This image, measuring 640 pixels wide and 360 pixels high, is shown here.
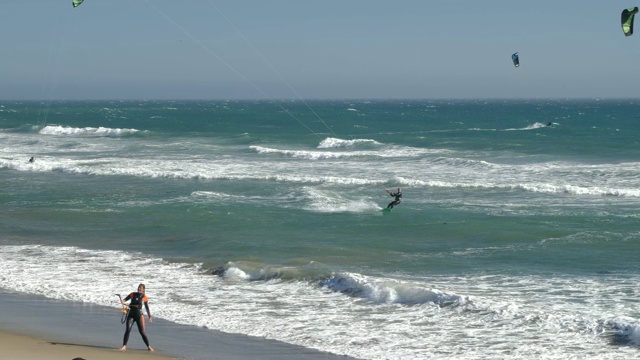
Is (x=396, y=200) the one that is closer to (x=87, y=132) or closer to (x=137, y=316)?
(x=137, y=316)

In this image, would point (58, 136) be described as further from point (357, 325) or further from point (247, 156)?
point (357, 325)

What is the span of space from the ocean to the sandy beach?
1.98 metres

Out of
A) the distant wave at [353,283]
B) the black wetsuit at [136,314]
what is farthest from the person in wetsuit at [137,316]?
the distant wave at [353,283]

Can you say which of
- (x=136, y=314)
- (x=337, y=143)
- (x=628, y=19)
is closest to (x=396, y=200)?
(x=628, y=19)

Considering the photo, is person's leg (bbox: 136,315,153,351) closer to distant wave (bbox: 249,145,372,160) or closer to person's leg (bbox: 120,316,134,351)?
person's leg (bbox: 120,316,134,351)

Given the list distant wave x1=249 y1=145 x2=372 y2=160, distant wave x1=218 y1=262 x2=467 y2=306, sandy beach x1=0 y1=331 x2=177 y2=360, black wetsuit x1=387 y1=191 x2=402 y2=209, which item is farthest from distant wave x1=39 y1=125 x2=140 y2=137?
sandy beach x1=0 y1=331 x2=177 y2=360

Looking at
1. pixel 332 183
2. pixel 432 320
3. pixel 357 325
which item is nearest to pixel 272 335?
pixel 357 325

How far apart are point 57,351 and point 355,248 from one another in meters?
9.40

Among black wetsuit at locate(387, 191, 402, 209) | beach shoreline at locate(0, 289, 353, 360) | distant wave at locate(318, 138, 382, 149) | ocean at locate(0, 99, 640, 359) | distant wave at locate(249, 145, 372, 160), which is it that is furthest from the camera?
distant wave at locate(318, 138, 382, 149)

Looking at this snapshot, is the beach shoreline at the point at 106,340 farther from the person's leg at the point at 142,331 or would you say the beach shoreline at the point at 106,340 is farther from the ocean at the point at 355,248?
the ocean at the point at 355,248

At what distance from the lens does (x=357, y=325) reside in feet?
45.6

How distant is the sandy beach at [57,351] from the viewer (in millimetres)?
11812

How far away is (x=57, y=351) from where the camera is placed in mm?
12094

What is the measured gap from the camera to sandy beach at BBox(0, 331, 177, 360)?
11812mm
